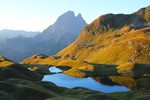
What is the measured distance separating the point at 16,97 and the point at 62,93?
22.8m

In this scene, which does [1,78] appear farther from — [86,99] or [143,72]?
[143,72]

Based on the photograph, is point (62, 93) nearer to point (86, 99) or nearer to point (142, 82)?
point (86, 99)

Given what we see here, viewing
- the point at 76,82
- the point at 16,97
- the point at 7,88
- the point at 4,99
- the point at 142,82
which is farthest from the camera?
the point at 76,82

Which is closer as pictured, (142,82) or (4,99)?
(4,99)

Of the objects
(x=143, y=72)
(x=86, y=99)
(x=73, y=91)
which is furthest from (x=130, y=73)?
(x=86, y=99)

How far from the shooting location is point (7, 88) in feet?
306

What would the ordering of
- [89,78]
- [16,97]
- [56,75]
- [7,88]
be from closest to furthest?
[16,97] < [7,88] < [89,78] < [56,75]

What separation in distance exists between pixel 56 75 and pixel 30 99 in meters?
110

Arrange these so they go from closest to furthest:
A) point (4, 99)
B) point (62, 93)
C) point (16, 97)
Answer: point (4, 99) < point (16, 97) < point (62, 93)

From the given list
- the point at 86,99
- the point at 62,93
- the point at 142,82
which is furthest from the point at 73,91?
the point at 142,82

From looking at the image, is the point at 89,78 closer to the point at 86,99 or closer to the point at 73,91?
the point at 73,91

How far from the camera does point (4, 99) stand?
8156cm

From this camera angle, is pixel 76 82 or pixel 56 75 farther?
pixel 56 75

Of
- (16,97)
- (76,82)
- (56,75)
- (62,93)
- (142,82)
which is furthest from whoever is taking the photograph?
(56,75)
